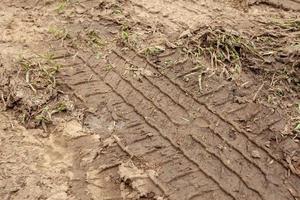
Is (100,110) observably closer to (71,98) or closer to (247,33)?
(71,98)

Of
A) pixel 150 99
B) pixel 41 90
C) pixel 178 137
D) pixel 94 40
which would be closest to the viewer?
pixel 178 137

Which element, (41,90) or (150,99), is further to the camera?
(41,90)

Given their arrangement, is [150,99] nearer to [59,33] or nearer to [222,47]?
[222,47]

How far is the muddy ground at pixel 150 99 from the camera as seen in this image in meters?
2.80

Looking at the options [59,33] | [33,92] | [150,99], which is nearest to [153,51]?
[150,99]

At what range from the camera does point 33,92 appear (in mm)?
3342

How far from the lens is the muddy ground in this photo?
2805mm

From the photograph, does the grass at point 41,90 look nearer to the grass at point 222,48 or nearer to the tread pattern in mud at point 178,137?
the tread pattern in mud at point 178,137

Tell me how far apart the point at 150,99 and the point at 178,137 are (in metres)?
0.38

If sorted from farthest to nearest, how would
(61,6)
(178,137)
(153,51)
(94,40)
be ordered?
(61,6) < (94,40) < (153,51) < (178,137)

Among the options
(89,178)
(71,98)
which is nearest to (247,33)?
(71,98)

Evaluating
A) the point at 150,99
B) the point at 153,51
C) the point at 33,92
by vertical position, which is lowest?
the point at 33,92

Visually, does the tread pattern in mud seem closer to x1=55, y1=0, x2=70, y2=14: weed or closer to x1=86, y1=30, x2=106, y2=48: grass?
x1=86, y1=30, x2=106, y2=48: grass

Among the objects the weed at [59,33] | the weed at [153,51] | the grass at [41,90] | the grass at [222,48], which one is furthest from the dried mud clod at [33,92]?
the grass at [222,48]
